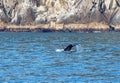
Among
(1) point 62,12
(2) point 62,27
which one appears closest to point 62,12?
(1) point 62,12

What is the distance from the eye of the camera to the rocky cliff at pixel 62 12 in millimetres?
147000

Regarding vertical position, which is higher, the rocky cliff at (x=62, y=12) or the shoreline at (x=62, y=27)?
the rocky cliff at (x=62, y=12)

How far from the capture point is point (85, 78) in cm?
3509

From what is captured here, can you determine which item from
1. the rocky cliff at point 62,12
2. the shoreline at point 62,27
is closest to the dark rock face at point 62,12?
the rocky cliff at point 62,12

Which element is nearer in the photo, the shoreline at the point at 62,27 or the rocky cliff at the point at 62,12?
the shoreline at the point at 62,27

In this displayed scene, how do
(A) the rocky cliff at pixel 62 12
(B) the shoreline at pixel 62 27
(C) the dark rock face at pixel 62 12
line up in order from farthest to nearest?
(C) the dark rock face at pixel 62 12
(A) the rocky cliff at pixel 62 12
(B) the shoreline at pixel 62 27

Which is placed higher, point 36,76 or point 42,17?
point 36,76

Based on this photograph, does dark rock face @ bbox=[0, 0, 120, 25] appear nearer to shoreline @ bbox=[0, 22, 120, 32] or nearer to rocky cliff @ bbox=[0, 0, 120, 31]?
rocky cliff @ bbox=[0, 0, 120, 31]

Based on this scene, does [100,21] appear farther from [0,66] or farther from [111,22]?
[0,66]

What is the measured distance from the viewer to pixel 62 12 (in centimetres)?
14912

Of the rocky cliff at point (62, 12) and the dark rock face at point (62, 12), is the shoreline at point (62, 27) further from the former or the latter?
the dark rock face at point (62, 12)

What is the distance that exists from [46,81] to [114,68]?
27.2 feet

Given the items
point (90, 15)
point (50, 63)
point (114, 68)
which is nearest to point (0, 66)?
point (50, 63)

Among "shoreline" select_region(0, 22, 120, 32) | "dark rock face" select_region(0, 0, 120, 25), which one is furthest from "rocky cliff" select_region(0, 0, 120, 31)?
"shoreline" select_region(0, 22, 120, 32)
